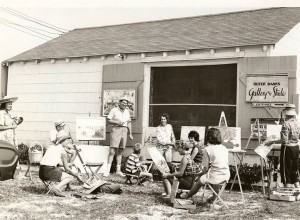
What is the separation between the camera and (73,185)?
868 centimetres

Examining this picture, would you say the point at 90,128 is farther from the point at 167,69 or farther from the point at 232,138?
the point at 232,138

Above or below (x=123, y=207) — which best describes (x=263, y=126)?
above

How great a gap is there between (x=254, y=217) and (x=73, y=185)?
3.76m

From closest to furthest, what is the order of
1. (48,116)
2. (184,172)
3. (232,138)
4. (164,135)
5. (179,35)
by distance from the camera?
(184,172)
(232,138)
(164,135)
(179,35)
(48,116)

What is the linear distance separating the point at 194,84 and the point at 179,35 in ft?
5.53

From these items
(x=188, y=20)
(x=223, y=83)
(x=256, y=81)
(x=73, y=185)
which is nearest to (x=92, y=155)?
(x=73, y=185)

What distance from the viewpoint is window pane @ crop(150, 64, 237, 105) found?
10.8 meters

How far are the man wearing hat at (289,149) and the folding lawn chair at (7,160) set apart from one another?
437 cm

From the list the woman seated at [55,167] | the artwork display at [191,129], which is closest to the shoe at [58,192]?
the woman seated at [55,167]

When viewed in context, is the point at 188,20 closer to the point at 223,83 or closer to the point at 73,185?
the point at 223,83

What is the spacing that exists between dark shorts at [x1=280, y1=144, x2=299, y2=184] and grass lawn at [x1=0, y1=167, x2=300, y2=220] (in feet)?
1.92

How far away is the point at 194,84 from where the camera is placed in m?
11.5

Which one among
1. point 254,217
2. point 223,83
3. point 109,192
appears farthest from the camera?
point 223,83

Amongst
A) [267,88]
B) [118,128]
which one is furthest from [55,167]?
[267,88]
